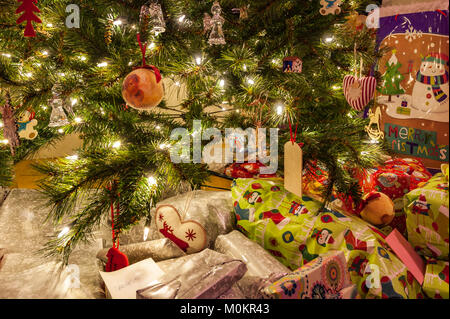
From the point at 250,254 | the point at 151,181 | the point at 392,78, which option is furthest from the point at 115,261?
the point at 392,78

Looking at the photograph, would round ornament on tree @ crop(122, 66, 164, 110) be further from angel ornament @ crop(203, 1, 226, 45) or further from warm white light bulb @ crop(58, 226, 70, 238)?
warm white light bulb @ crop(58, 226, 70, 238)

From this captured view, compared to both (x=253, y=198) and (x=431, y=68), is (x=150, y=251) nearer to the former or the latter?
(x=253, y=198)

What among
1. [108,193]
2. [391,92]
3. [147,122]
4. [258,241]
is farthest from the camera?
[147,122]

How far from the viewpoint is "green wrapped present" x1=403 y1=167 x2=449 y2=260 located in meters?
0.65

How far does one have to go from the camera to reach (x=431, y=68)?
574mm

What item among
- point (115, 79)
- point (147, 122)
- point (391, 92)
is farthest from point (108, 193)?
point (391, 92)

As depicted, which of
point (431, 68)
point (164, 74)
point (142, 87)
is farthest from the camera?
point (164, 74)

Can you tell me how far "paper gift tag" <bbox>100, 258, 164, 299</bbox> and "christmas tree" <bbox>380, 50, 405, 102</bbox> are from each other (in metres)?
0.70

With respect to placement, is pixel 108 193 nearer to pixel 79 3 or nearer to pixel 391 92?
pixel 79 3

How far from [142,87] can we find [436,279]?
670 millimetres

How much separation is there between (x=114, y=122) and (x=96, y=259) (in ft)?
1.26

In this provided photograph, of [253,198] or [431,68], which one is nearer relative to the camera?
[431,68]

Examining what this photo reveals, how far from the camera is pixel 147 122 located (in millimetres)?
1079

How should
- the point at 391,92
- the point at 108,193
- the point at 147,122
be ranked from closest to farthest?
the point at 108,193 → the point at 391,92 → the point at 147,122
